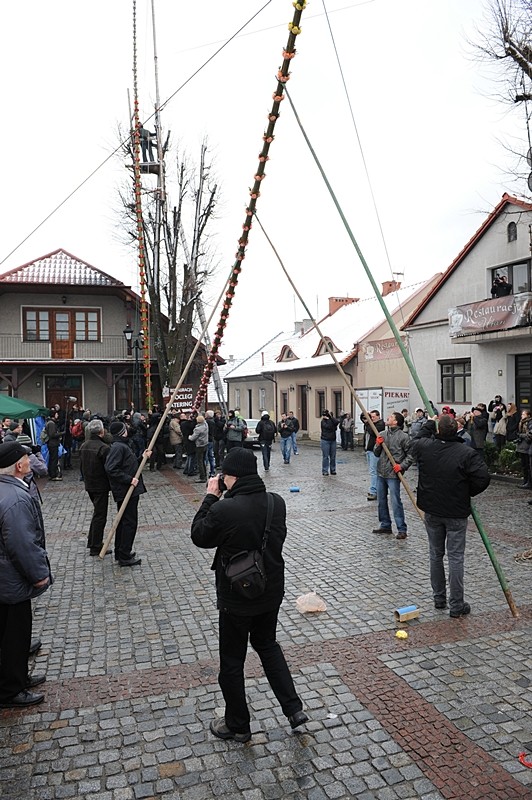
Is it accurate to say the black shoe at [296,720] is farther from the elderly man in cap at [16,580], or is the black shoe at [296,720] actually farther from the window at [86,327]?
the window at [86,327]

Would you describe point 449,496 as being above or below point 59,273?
below

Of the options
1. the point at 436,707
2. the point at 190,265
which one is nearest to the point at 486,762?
the point at 436,707

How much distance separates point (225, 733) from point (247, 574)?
1.15 m

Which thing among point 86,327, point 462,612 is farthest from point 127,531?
point 86,327

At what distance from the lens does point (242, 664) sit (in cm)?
399

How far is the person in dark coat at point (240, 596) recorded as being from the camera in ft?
12.6

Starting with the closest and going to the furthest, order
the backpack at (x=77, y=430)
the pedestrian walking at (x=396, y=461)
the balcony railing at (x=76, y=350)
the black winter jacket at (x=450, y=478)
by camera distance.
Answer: the black winter jacket at (x=450, y=478)
the pedestrian walking at (x=396, y=461)
the backpack at (x=77, y=430)
the balcony railing at (x=76, y=350)

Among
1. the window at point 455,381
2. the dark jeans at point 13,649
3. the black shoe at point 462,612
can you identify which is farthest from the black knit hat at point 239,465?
the window at point 455,381

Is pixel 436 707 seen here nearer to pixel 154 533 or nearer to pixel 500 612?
pixel 500 612

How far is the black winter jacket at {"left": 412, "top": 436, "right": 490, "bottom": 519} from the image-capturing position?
5977 millimetres

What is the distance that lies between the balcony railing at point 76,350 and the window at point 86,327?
0.36m

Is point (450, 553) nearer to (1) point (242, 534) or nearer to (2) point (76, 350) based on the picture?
(1) point (242, 534)

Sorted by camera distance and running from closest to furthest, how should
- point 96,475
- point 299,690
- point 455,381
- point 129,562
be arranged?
point 299,690
point 129,562
point 96,475
point 455,381

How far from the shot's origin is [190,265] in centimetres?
2467
